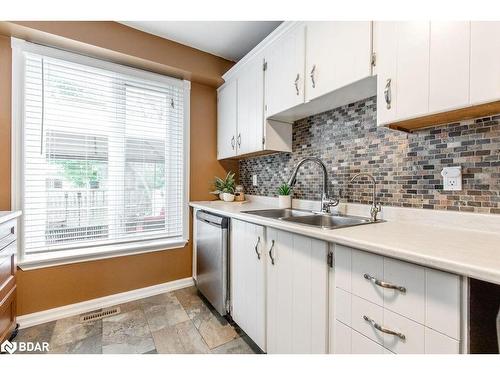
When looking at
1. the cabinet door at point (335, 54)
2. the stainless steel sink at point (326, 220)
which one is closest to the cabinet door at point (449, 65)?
the cabinet door at point (335, 54)

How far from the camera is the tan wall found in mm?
1742

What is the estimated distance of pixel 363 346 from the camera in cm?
89

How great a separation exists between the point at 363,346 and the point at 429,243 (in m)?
0.45

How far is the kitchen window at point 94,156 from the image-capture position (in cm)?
182

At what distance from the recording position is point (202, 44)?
7.59 feet

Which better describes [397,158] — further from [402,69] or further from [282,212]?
[282,212]

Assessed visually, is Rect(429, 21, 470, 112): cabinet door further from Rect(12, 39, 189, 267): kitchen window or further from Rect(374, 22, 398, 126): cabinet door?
Rect(12, 39, 189, 267): kitchen window

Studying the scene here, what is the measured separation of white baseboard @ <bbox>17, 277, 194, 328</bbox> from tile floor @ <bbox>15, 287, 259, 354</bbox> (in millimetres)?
58

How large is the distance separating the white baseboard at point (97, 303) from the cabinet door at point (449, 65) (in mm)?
2472

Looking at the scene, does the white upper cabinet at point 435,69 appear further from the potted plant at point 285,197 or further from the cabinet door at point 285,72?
the potted plant at point 285,197

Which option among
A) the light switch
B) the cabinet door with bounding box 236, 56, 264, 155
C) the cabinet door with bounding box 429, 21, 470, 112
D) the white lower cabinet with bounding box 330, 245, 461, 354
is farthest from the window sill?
the cabinet door with bounding box 429, 21, 470, 112
